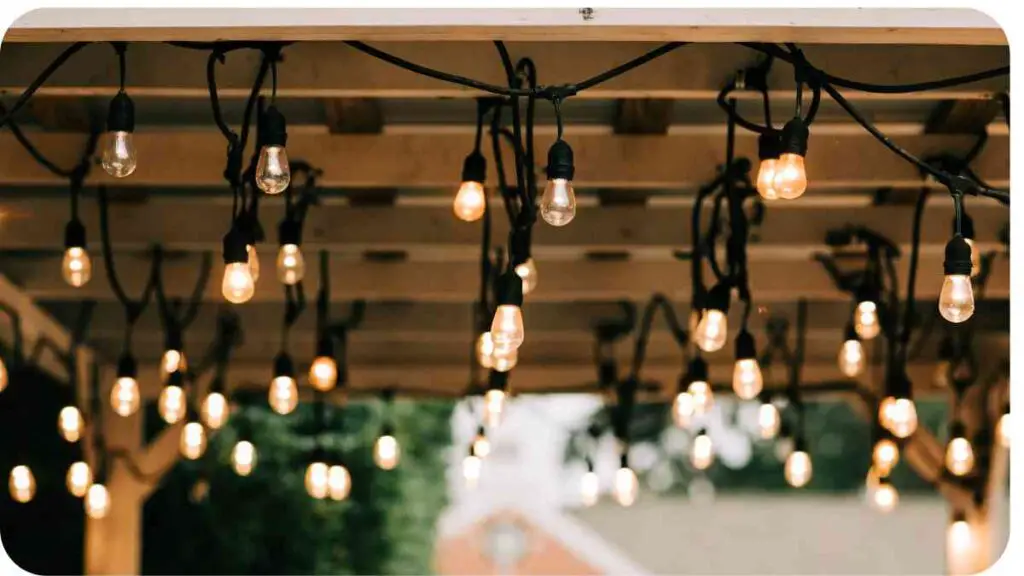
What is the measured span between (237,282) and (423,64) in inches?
30.8

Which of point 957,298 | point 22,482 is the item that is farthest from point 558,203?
point 22,482

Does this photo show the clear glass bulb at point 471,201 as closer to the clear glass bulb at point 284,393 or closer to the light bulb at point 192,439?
the clear glass bulb at point 284,393

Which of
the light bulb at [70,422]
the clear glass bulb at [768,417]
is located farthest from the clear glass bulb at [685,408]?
the light bulb at [70,422]

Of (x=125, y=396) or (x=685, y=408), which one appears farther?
(x=685, y=408)

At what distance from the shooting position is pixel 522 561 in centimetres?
1723

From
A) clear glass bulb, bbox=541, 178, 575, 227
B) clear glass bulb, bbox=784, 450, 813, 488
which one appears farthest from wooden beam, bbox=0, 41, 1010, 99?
clear glass bulb, bbox=784, 450, 813, 488

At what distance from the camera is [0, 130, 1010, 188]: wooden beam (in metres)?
4.59

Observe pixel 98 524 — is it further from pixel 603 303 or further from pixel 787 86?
pixel 787 86

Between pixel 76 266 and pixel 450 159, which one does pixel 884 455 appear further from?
pixel 76 266

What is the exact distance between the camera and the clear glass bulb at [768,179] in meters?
3.06

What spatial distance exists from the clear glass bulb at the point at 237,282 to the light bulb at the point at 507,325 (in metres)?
0.75

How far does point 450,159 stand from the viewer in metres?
4.64

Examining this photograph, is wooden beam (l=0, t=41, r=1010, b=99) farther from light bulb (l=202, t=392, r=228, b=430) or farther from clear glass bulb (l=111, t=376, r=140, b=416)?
light bulb (l=202, t=392, r=228, b=430)

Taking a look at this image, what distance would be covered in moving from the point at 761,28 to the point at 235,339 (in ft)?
14.6
